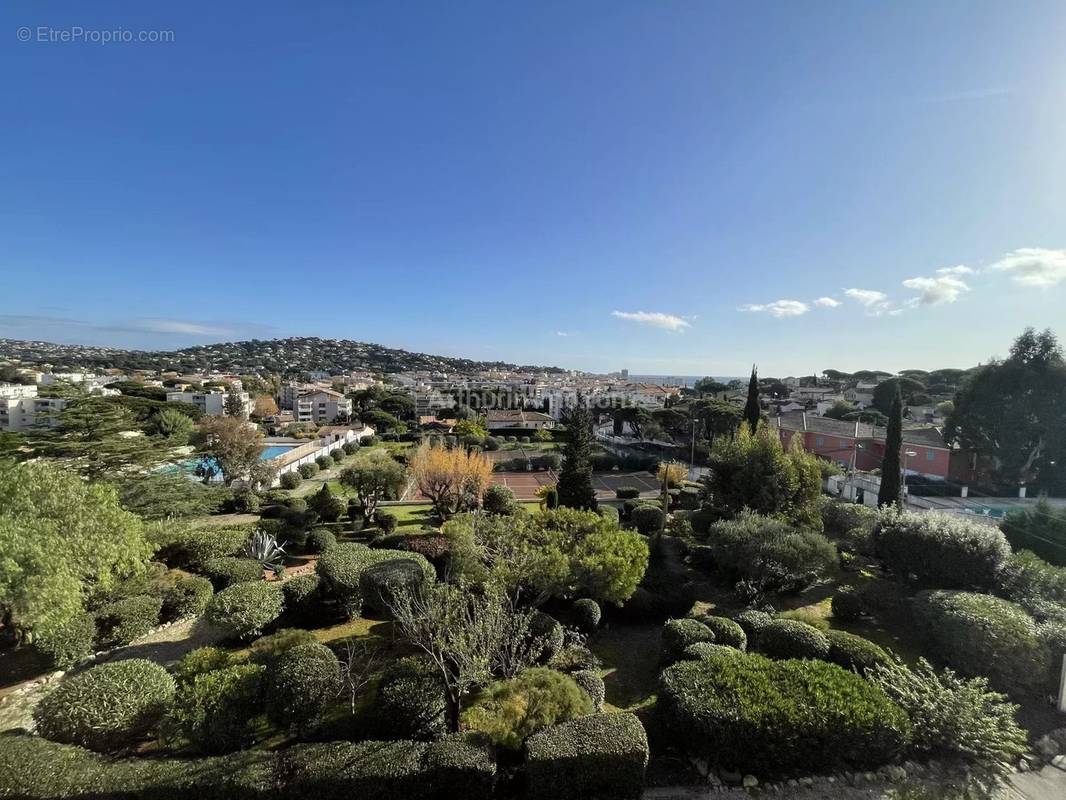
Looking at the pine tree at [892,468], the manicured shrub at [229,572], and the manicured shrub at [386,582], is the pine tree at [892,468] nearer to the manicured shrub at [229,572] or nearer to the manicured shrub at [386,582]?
the manicured shrub at [386,582]

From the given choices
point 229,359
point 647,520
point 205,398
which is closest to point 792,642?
point 647,520

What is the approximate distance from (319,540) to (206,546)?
288 cm

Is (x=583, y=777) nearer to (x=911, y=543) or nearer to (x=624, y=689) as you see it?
(x=624, y=689)

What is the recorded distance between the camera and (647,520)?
58.9 feet

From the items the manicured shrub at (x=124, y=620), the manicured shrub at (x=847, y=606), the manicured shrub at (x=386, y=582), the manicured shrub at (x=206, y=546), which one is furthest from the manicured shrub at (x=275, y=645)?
the manicured shrub at (x=847, y=606)

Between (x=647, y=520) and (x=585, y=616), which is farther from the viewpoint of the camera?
(x=647, y=520)

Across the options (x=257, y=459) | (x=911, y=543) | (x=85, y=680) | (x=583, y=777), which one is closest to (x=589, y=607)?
(x=583, y=777)

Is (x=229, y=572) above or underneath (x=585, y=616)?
underneath

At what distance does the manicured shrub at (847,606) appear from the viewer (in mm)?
10648

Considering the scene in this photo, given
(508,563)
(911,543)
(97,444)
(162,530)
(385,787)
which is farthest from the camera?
(97,444)

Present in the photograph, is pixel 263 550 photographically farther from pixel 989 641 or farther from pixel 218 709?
pixel 989 641

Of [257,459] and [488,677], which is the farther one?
[257,459]

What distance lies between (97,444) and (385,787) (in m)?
13.6

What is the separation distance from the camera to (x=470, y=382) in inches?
4279
